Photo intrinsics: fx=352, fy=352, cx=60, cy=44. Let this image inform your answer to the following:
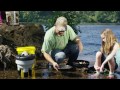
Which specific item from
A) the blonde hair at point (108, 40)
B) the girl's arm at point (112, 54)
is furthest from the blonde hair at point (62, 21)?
the girl's arm at point (112, 54)

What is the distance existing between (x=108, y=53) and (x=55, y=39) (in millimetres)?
896

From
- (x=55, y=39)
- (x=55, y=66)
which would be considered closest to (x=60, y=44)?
(x=55, y=39)

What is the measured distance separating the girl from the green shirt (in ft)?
1.68

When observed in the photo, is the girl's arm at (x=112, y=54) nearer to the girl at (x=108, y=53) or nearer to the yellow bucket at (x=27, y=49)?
the girl at (x=108, y=53)

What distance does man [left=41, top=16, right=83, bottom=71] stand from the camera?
5797 mm

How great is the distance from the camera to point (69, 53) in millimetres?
5891

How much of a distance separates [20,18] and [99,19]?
1.34 metres

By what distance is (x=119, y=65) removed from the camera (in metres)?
5.77

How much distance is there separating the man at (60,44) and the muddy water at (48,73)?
4.6 inches

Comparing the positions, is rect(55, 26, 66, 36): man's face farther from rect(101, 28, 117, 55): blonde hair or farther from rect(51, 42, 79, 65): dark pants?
rect(101, 28, 117, 55): blonde hair

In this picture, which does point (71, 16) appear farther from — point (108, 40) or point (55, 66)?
point (55, 66)

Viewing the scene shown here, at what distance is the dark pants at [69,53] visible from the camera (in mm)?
5848

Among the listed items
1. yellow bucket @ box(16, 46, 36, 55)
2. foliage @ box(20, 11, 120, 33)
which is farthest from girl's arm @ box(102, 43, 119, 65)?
yellow bucket @ box(16, 46, 36, 55)
